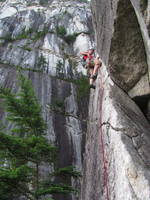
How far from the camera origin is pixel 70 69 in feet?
59.8

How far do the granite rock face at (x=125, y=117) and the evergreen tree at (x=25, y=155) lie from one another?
8.20 feet

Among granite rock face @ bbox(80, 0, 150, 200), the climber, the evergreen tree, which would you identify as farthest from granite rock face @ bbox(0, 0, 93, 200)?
granite rock face @ bbox(80, 0, 150, 200)

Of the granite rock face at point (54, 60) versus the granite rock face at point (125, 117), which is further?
the granite rock face at point (54, 60)

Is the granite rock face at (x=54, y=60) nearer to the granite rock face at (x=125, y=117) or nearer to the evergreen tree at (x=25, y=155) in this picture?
the evergreen tree at (x=25, y=155)

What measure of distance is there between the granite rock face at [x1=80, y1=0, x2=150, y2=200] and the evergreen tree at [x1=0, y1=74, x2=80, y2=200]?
2499 mm

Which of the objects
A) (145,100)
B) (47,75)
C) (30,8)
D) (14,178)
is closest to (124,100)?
(145,100)

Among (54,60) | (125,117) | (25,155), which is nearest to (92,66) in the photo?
(25,155)

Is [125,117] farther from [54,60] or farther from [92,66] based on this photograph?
[54,60]

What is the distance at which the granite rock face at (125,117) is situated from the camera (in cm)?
223

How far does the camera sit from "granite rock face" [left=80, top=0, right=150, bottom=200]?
7.31 ft

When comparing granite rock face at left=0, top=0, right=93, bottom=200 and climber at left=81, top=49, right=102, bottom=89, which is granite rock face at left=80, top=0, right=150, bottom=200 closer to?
climber at left=81, top=49, right=102, bottom=89

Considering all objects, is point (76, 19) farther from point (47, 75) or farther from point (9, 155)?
point (9, 155)

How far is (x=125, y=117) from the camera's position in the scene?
3.10m

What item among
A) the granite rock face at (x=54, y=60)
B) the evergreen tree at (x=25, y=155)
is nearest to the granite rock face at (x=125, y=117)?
the evergreen tree at (x=25, y=155)
